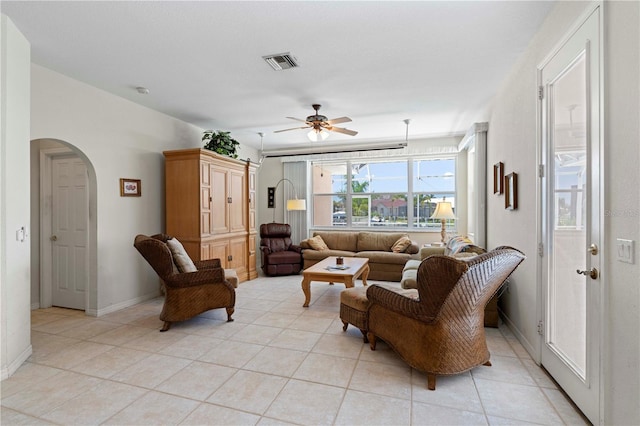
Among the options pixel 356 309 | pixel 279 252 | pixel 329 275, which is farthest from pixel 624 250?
pixel 279 252

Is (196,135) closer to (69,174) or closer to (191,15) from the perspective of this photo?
(69,174)

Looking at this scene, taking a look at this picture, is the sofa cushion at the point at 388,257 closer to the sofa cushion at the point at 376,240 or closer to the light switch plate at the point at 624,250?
the sofa cushion at the point at 376,240

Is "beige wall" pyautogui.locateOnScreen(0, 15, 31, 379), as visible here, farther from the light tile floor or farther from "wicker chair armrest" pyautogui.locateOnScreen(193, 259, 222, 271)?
"wicker chair armrest" pyautogui.locateOnScreen(193, 259, 222, 271)

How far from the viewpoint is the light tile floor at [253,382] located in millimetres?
1896

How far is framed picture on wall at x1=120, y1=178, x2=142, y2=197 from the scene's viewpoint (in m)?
4.08

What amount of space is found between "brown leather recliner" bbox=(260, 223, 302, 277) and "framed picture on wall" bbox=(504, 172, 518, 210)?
388 cm

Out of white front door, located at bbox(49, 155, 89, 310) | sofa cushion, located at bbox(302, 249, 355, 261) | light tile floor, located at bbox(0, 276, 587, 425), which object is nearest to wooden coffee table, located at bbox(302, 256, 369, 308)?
light tile floor, located at bbox(0, 276, 587, 425)

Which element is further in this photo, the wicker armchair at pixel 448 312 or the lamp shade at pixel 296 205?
the lamp shade at pixel 296 205

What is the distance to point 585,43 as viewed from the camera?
1821mm

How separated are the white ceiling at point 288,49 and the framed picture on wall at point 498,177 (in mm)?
947

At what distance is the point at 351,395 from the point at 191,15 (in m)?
2.92

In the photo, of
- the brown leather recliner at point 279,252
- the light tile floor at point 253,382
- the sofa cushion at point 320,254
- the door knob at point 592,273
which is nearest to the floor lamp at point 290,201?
the brown leather recliner at point 279,252

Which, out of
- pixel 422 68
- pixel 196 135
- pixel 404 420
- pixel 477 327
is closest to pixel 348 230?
pixel 196 135

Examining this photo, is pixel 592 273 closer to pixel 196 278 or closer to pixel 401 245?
pixel 196 278
